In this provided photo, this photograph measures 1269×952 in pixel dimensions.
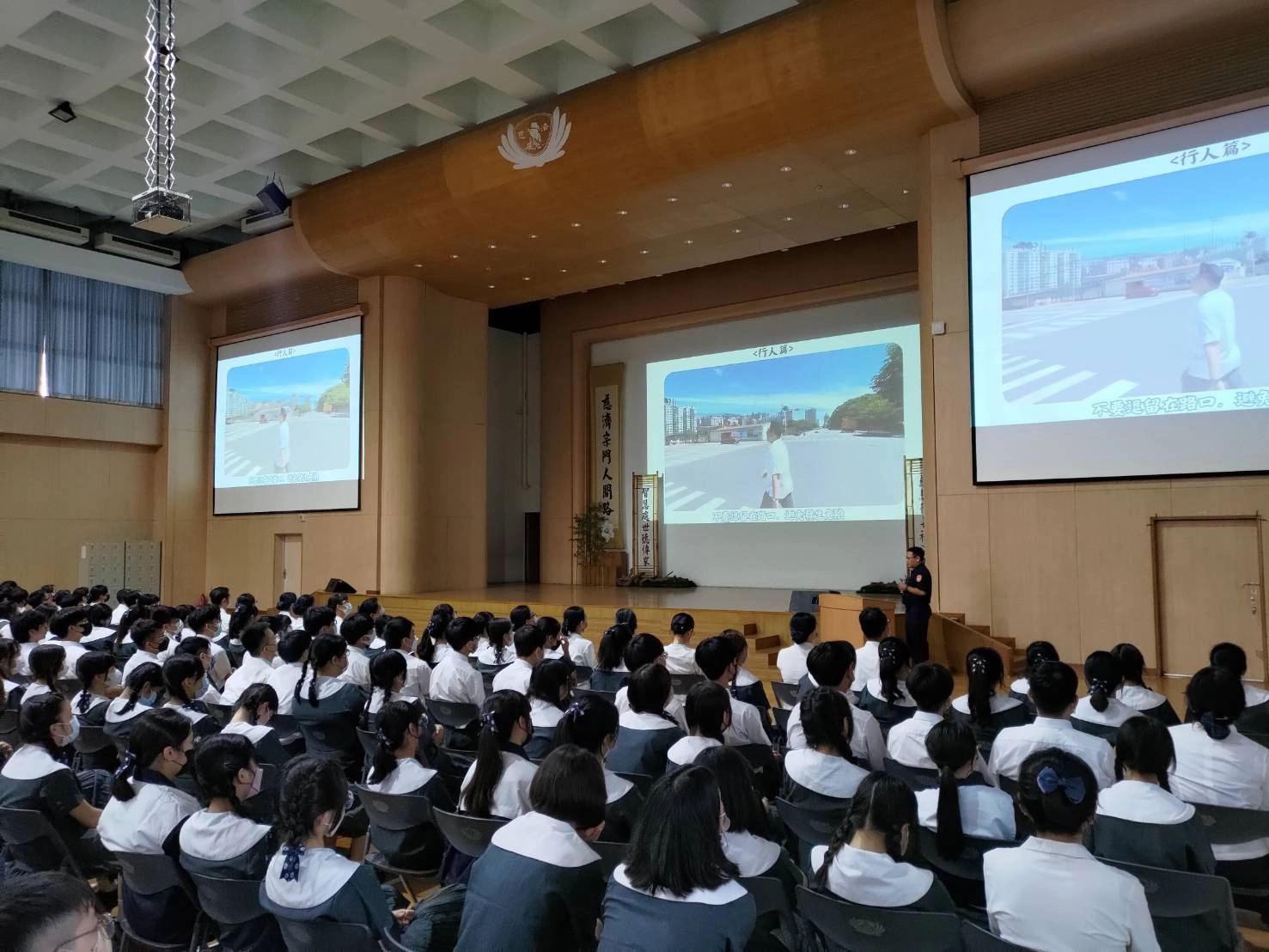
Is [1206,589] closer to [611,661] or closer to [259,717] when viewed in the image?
[611,661]

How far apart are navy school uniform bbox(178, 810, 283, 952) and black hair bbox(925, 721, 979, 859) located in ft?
5.77

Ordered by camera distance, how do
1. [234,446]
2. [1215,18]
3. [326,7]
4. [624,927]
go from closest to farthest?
[624,927]
[1215,18]
[326,7]
[234,446]

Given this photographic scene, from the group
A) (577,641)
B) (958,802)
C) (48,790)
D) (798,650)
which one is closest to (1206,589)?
(798,650)

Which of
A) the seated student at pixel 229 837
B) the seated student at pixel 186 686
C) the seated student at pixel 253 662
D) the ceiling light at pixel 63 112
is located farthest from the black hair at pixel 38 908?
the ceiling light at pixel 63 112

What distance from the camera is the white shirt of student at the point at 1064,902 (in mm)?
1874

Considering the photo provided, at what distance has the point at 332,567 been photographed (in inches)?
509

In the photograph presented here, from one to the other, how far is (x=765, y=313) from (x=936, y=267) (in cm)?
523

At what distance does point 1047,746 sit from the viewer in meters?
2.87

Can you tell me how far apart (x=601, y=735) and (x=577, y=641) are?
3.15 metres

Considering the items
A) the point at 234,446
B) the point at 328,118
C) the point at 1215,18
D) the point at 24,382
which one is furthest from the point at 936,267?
the point at 24,382

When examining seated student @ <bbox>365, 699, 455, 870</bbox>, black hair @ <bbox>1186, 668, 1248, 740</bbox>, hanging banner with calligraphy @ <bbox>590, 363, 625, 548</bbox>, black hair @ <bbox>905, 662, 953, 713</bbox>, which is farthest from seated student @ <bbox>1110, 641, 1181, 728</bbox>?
hanging banner with calligraphy @ <bbox>590, 363, 625, 548</bbox>

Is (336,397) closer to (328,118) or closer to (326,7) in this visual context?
(328,118)

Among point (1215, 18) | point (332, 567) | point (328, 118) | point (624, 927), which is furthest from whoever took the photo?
point (332, 567)

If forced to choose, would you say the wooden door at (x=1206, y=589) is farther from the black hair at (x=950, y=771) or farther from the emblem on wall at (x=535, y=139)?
the emblem on wall at (x=535, y=139)
